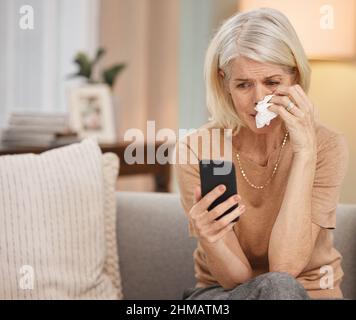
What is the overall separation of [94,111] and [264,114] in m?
1.38

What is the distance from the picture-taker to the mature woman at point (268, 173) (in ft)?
3.59

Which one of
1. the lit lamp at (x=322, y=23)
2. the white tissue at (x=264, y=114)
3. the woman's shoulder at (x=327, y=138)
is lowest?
the woman's shoulder at (x=327, y=138)

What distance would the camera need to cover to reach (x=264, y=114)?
3.66 feet

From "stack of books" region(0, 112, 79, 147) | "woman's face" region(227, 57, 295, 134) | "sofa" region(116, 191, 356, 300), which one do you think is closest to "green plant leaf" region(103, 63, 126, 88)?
"stack of books" region(0, 112, 79, 147)

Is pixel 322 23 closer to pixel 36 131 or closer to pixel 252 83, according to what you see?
pixel 252 83

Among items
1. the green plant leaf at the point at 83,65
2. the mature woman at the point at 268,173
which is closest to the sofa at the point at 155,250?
the mature woman at the point at 268,173

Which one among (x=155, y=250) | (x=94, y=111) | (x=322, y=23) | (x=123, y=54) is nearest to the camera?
(x=322, y=23)

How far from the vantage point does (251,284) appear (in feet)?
3.66

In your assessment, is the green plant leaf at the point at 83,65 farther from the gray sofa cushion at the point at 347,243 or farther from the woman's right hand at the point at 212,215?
the woman's right hand at the point at 212,215

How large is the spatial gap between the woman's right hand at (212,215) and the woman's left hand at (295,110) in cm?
14

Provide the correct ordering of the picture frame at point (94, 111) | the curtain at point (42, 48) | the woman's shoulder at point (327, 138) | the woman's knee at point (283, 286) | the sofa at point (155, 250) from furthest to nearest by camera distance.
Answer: the curtain at point (42, 48) < the picture frame at point (94, 111) < the sofa at point (155, 250) < the woman's shoulder at point (327, 138) < the woman's knee at point (283, 286)

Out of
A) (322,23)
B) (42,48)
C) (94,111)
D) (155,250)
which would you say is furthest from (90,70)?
(322,23)
